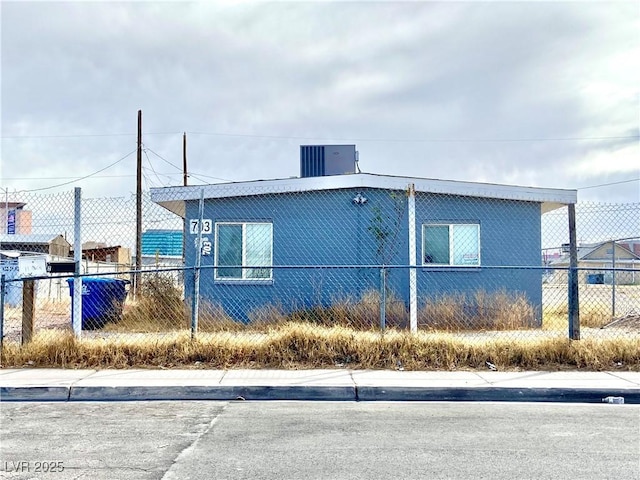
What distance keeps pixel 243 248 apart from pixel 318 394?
7.05 metres

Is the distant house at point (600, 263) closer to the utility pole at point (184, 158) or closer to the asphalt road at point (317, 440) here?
the asphalt road at point (317, 440)

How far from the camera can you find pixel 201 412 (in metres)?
5.93

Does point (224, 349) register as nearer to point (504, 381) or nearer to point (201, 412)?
point (201, 412)

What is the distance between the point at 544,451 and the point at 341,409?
214 cm

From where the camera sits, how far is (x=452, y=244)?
1319cm

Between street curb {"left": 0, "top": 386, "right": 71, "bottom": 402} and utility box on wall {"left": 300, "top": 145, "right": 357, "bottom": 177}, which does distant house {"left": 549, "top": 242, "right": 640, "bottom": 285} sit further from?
street curb {"left": 0, "top": 386, "right": 71, "bottom": 402}

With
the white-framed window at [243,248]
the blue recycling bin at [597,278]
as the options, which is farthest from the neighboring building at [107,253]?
the blue recycling bin at [597,278]

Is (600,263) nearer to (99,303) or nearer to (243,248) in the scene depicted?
(243,248)

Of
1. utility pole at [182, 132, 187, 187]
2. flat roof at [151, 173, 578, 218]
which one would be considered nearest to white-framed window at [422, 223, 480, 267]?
flat roof at [151, 173, 578, 218]

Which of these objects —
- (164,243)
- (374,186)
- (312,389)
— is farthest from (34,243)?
(312,389)

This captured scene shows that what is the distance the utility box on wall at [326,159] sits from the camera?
53.4 feet

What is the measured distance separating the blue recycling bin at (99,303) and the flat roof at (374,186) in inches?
102

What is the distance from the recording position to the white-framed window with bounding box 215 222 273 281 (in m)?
13.2

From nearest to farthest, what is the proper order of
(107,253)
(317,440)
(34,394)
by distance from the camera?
(317,440), (34,394), (107,253)
